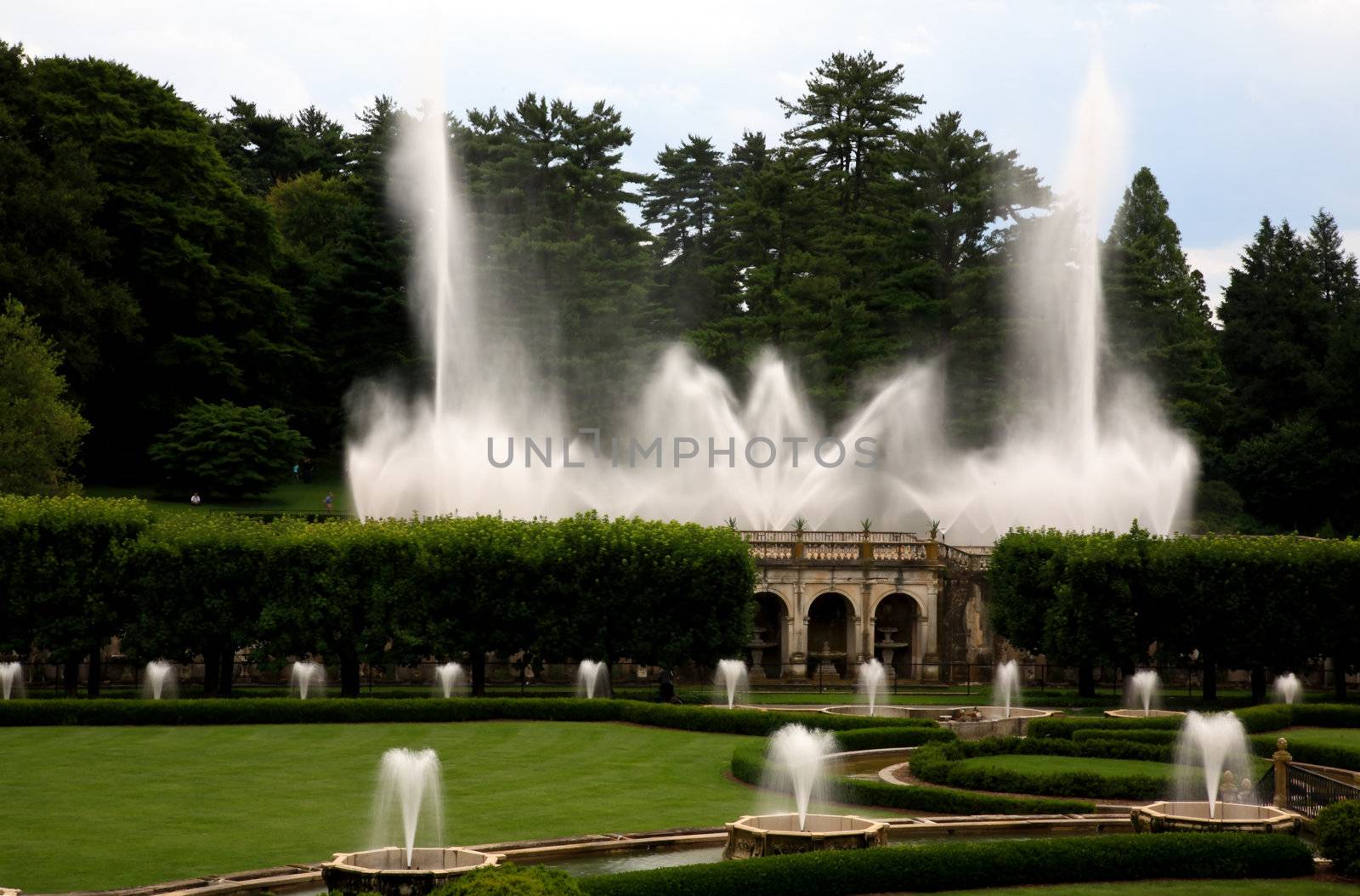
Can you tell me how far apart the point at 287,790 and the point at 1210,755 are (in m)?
16.7

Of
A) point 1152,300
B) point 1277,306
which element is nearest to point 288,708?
point 1152,300

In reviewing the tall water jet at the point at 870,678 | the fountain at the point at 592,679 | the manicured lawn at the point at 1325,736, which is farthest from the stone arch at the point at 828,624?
the manicured lawn at the point at 1325,736

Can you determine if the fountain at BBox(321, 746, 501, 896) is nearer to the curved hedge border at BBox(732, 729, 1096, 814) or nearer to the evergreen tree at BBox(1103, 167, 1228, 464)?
the curved hedge border at BBox(732, 729, 1096, 814)

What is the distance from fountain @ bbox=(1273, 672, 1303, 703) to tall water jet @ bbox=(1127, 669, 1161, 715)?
3.85m

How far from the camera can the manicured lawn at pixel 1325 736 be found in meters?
37.3

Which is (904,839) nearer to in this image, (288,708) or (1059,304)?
(288,708)

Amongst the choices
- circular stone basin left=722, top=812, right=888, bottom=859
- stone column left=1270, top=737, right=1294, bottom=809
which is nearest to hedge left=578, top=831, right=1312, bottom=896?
circular stone basin left=722, top=812, right=888, bottom=859

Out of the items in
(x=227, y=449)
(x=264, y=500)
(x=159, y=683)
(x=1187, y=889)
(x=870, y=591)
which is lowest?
(x=1187, y=889)

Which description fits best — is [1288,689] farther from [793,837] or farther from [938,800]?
[793,837]

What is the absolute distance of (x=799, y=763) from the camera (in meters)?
24.6

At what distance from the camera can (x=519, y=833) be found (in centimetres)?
2641

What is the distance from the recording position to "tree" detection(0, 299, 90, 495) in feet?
209

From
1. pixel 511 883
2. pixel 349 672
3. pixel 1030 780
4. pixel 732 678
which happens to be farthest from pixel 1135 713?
pixel 511 883

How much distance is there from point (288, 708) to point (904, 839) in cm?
2349
